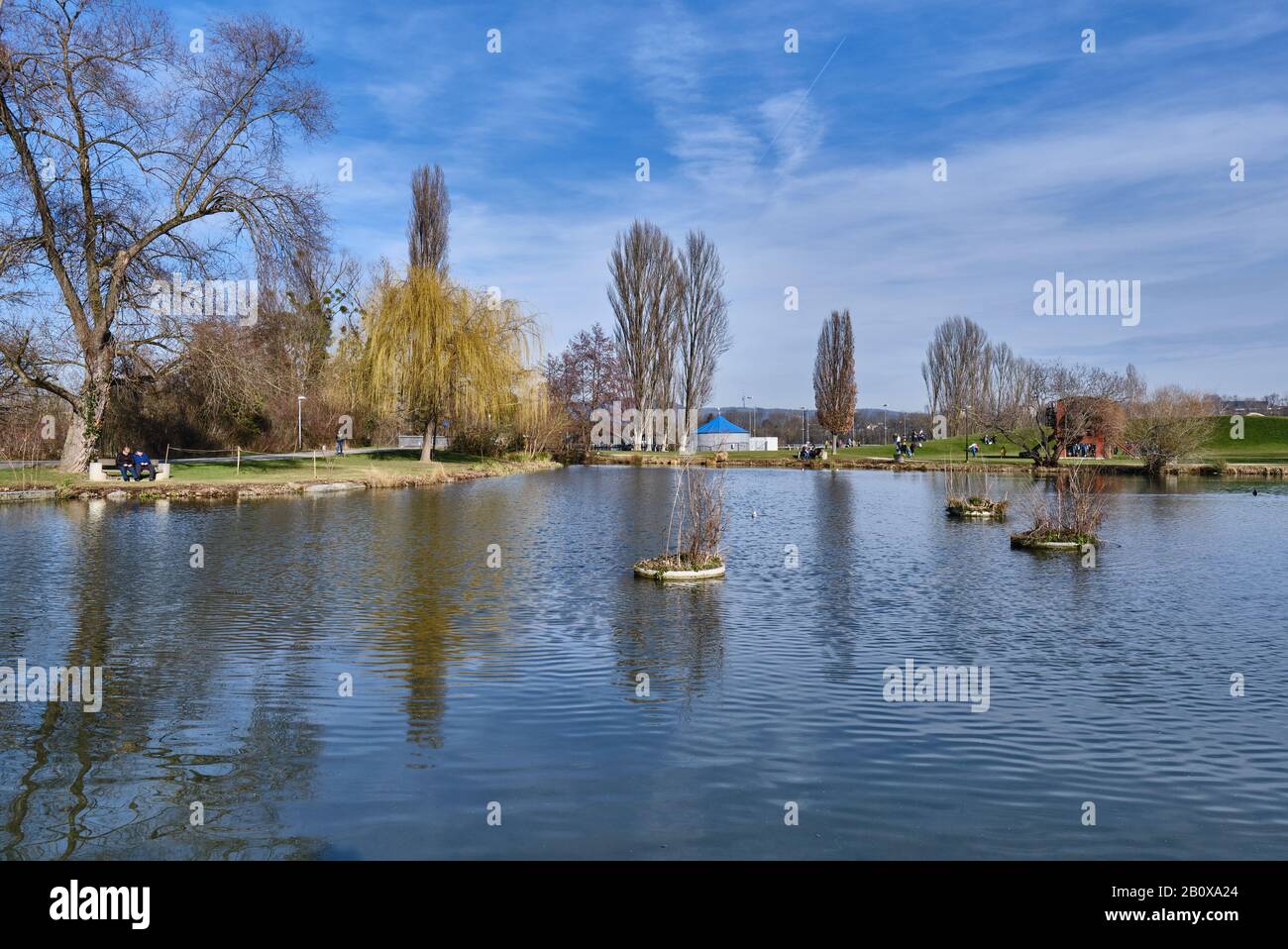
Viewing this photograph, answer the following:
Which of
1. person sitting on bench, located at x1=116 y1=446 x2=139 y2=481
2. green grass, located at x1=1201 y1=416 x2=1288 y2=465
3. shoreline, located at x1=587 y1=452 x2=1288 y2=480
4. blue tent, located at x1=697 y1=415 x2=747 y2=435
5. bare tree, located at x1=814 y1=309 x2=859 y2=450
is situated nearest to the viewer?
person sitting on bench, located at x1=116 y1=446 x2=139 y2=481

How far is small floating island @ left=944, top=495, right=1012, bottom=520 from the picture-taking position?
25.2m

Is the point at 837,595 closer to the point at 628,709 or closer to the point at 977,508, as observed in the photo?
the point at 628,709

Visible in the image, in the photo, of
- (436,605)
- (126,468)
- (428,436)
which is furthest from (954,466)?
(436,605)

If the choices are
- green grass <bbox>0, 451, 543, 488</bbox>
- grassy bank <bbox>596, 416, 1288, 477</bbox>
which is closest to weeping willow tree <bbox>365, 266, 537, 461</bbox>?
green grass <bbox>0, 451, 543, 488</bbox>

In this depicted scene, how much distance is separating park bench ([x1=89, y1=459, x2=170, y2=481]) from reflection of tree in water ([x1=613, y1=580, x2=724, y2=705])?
21292 millimetres

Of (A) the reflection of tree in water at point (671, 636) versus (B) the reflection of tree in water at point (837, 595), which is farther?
(B) the reflection of tree in water at point (837, 595)

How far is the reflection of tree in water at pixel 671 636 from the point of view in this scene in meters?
8.69

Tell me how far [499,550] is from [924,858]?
1296 centimetres

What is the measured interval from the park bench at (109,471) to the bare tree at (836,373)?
5139 cm

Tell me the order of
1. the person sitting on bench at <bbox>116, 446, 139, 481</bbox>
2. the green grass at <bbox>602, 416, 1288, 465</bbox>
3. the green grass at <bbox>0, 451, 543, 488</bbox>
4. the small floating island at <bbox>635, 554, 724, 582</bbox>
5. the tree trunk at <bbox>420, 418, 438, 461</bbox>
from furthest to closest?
the green grass at <bbox>602, 416, 1288, 465</bbox> < the tree trunk at <bbox>420, 418, 438, 461</bbox> < the person sitting on bench at <bbox>116, 446, 139, 481</bbox> < the green grass at <bbox>0, 451, 543, 488</bbox> < the small floating island at <bbox>635, 554, 724, 582</bbox>

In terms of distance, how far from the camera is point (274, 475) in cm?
3294

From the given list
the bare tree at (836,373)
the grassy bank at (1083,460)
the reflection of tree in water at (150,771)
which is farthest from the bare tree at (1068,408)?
the reflection of tree in water at (150,771)

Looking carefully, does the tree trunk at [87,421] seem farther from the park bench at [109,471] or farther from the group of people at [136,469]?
the group of people at [136,469]

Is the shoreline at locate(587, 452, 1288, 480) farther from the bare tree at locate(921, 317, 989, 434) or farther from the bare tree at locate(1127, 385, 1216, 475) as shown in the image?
→ the bare tree at locate(921, 317, 989, 434)
